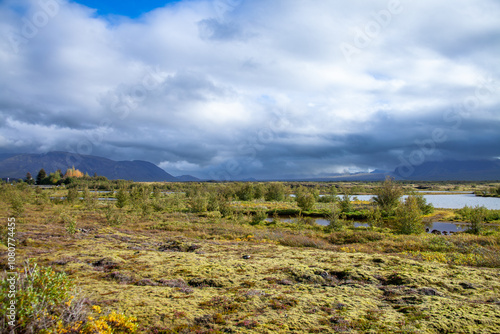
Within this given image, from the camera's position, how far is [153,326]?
637 centimetres

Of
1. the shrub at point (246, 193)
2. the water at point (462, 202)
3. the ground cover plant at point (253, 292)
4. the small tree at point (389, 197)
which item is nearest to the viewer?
the ground cover plant at point (253, 292)

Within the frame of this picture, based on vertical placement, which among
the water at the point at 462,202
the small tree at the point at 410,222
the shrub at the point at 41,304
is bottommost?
the water at the point at 462,202

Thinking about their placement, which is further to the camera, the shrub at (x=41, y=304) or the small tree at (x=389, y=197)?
the small tree at (x=389, y=197)

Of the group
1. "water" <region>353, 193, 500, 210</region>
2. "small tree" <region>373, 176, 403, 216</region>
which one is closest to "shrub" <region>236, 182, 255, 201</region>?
"water" <region>353, 193, 500, 210</region>

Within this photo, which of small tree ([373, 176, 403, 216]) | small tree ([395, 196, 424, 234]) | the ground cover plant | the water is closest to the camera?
the ground cover plant

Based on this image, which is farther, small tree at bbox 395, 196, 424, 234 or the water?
the water

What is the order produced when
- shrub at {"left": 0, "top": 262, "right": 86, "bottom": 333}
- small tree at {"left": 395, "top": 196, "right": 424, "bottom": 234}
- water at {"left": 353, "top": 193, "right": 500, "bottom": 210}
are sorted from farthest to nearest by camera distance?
1. water at {"left": 353, "top": 193, "right": 500, "bottom": 210}
2. small tree at {"left": 395, "top": 196, "right": 424, "bottom": 234}
3. shrub at {"left": 0, "top": 262, "right": 86, "bottom": 333}

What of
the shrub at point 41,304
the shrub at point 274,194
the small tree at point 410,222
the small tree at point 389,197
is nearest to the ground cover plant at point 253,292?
the shrub at point 41,304

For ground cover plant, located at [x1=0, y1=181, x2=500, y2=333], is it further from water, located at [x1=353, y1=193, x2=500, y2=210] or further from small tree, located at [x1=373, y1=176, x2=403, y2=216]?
water, located at [x1=353, y1=193, x2=500, y2=210]

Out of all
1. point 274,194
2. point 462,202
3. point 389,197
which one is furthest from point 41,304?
point 462,202

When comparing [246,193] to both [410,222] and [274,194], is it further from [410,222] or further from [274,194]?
[410,222]

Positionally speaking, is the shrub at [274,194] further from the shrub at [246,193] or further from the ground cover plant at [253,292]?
the ground cover plant at [253,292]

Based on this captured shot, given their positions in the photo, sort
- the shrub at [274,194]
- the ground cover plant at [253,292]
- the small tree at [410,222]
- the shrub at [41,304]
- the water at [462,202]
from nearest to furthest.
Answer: the shrub at [41,304], the ground cover plant at [253,292], the small tree at [410,222], the water at [462,202], the shrub at [274,194]

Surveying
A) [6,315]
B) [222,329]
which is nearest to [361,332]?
[222,329]
